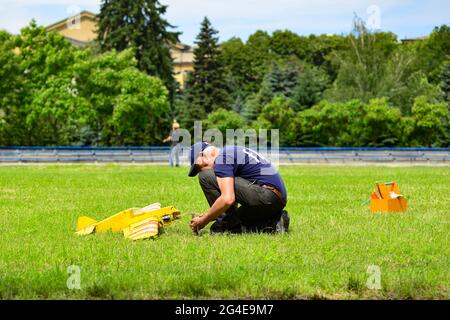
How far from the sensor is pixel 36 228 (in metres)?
10.3

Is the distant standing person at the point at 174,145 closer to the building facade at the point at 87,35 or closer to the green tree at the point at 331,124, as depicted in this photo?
the green tree at the point at 331,124

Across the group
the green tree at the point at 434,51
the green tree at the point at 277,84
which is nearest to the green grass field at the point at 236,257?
the green tree at the point at 277,84

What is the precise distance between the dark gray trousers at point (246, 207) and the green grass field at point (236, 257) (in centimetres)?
39

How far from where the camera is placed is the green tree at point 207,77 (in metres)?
63.1

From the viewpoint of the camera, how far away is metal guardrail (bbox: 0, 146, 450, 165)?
124 ft

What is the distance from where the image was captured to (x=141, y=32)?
5919cm

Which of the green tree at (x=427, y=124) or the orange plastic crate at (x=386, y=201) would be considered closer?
the orange plastic crate at (x=386, y=201)

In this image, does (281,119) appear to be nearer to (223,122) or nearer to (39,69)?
(223,122)

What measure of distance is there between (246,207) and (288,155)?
29.2 m

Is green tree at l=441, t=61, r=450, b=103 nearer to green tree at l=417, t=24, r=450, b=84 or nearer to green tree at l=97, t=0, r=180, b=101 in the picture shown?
green tree at l=417, t=24, r=450, b=84

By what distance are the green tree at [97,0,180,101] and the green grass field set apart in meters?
46.0

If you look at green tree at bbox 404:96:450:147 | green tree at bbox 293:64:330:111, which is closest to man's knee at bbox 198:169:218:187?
green tree at bbox 404:96:450:147
